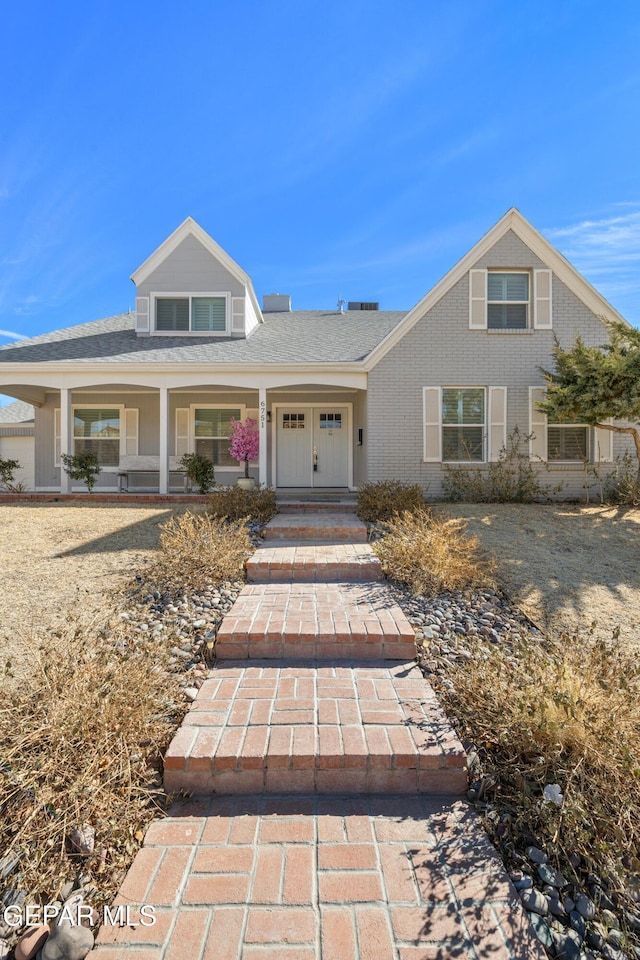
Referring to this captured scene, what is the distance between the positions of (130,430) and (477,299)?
31.4ft

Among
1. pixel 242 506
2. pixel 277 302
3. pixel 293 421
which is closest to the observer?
pixel 242 506

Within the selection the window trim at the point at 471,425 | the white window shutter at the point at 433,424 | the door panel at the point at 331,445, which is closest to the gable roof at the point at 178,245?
the door panel at the point at 331,445

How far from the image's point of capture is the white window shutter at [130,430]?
12.3 m

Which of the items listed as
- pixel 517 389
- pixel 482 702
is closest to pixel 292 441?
pixel 517 389

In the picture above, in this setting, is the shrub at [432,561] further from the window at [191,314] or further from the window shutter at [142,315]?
the window shutter at [142,315]

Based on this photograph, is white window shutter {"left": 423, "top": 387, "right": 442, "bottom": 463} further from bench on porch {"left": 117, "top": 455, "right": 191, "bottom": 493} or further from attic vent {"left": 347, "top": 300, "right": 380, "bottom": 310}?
attic vent {"left": 347, "top": 300, "right": 380, "bottom": 310}

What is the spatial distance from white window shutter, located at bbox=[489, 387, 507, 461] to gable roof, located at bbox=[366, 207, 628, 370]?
246cm

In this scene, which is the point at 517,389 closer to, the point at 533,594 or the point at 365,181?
the point at 365,181

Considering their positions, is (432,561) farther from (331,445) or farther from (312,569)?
(331,445)

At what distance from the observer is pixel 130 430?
1231 cm

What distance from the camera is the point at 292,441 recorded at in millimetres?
12492

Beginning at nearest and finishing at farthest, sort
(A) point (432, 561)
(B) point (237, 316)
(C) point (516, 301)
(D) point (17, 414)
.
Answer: (A) point (432, 561) < (C) point (516, 301) < (B) point (237, 316) < (D) point (17, 414)

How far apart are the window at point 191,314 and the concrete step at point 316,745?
1108cm

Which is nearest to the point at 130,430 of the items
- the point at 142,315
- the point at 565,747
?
the point at 142,315
